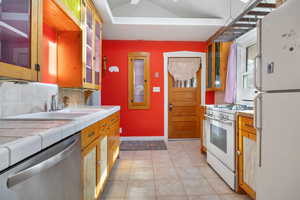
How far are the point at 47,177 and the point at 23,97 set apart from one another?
A: 1.11m

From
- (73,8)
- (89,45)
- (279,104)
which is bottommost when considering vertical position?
(279,104)

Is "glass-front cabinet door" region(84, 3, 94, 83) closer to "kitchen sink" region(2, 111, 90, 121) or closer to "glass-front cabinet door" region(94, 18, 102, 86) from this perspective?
"glass-front cabinet door" region(94, 18, 102, 86)

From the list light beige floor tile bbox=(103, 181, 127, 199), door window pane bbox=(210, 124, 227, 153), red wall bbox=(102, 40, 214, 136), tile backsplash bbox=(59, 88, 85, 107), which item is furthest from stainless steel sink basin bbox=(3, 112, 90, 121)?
red wall bbox=(102, 40, 214, 136)

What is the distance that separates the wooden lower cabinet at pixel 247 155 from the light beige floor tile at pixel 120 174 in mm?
1403

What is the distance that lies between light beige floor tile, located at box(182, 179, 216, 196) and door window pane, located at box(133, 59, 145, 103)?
240 centimetres

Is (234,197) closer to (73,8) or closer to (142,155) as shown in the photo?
(142,155)

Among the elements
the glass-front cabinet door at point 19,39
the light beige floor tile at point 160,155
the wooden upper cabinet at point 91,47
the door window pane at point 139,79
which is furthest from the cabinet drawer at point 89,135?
the door window pane at point 139,79

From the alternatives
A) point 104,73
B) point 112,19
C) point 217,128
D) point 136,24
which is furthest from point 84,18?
point 217,128

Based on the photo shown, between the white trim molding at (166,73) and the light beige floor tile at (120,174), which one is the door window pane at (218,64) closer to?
the white trim molding at (166,73)

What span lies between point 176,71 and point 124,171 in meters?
2.77

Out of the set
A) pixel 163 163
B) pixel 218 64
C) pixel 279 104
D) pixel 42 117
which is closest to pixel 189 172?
pixel 163 163

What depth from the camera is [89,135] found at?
4.67 feet

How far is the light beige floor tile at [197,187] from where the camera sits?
2008 millimetres

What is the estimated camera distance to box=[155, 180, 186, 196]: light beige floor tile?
199 centimetres
